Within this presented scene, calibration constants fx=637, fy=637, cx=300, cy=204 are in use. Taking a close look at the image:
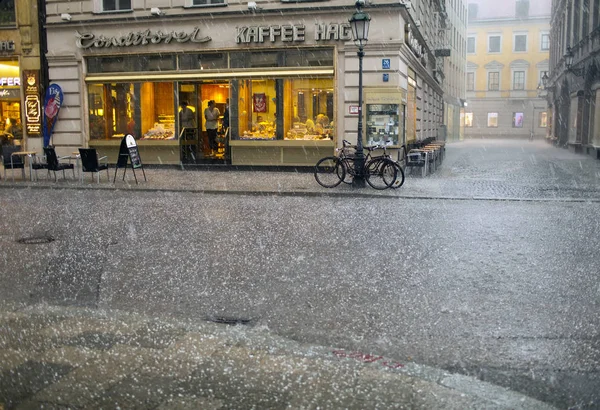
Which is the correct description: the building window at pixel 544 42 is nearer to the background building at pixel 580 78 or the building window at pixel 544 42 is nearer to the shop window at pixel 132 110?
the background building at pixel 580 78

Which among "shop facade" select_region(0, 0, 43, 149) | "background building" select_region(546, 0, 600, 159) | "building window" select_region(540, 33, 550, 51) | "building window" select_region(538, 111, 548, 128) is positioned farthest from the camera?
"building window" select_region(540, 33, 550, 51)

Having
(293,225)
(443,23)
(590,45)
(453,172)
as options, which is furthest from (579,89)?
(293,225)

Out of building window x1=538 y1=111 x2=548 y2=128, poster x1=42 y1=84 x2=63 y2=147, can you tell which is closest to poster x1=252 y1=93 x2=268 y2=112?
poster x1=42 y1=84 x2=63 y2=147

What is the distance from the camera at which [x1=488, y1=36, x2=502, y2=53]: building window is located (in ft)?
243

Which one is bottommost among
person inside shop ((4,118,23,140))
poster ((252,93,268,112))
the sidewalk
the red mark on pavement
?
the red mark on pavement

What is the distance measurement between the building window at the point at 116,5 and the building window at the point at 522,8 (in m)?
62.6

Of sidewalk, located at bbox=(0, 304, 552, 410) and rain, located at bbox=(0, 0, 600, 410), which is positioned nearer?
sidewalk, located at bbox=(0, 304, 552, 410)

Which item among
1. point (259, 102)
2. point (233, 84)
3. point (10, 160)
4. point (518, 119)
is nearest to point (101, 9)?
point (233, 84)

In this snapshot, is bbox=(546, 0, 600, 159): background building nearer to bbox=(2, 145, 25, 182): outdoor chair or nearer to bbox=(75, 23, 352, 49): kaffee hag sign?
bbox=(75, 23, 352, 49): kaffee hag sign

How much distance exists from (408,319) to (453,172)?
1617 cm

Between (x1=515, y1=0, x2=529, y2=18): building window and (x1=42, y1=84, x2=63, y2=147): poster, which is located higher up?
(x1=515, y1=0, x2=529, y2=18): building window

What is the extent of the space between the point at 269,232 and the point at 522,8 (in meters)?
73.9

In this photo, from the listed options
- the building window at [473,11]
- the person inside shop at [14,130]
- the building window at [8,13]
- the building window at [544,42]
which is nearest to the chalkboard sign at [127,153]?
the person inside shop at [14,130]

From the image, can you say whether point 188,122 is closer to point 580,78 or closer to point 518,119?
point 580,78
